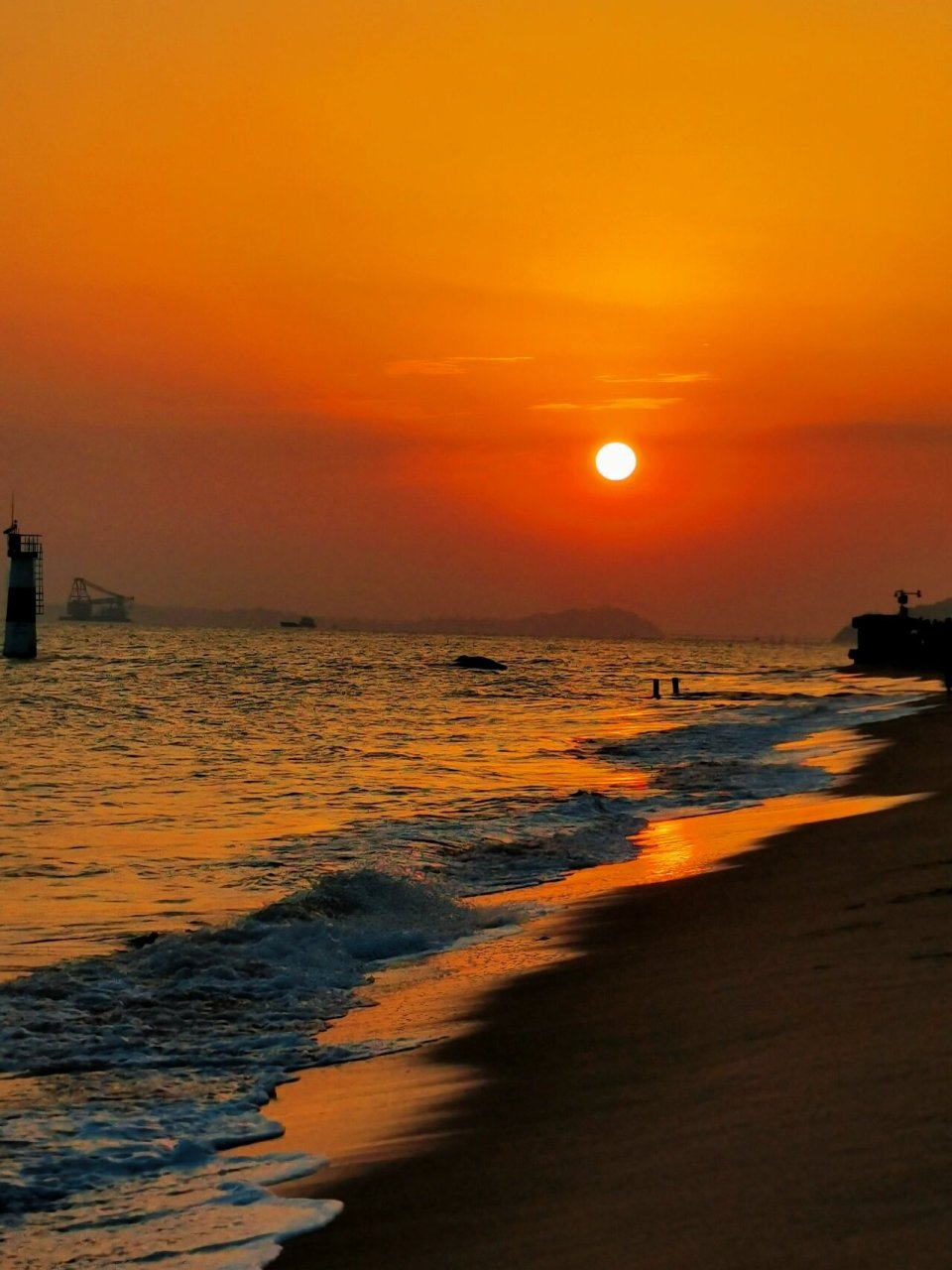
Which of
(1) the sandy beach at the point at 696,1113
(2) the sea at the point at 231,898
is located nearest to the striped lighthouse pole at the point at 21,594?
(2) the sea at the point at 231,898

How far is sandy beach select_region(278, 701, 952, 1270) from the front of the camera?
208 inches

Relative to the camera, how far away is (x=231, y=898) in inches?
648

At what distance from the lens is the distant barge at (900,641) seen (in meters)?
96.8

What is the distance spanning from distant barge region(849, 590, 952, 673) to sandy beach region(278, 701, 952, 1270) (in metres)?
86.7

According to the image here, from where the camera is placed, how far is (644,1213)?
556cm

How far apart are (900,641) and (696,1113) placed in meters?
102

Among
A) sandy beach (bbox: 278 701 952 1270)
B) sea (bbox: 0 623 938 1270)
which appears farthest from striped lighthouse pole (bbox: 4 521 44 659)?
sandy beach (bbox: 278 701 952 1270)

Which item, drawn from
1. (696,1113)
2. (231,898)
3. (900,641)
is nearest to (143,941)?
(231,898)

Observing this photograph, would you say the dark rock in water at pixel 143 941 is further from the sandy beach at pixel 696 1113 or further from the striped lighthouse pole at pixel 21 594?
the striped lighthouse pole at pixel 21 594

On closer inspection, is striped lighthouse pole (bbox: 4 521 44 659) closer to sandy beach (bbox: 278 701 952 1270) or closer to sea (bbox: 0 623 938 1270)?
sea (bbox: 0 623 938 1270)

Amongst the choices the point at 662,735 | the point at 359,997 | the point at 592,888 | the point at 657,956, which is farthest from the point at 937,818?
the point at 662,735

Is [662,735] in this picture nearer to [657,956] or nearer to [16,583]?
[657,956]

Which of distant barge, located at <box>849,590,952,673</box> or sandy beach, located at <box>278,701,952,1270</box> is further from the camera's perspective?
distant barge, located at <box>849,590,952,673</box>

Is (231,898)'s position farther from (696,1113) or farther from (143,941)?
(696,1113)
